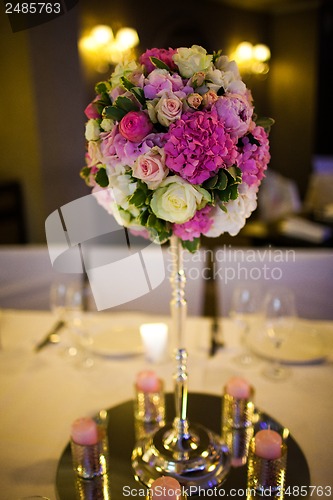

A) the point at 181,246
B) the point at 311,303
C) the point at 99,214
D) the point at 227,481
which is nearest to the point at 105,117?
the point at 181,246

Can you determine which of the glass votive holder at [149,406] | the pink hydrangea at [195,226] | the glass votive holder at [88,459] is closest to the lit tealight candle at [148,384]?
the glass votive holder at [149,406]

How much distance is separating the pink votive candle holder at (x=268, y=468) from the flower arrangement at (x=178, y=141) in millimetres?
455

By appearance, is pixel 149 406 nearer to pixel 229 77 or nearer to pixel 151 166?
pixel 151 166

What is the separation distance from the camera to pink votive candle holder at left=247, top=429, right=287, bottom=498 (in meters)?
0.92

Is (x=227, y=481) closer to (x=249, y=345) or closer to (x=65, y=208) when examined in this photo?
(x=249, y=345)

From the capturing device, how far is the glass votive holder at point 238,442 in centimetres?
101

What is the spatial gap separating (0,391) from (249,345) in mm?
753

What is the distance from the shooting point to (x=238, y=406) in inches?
43.4

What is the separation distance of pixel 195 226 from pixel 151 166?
0.16m

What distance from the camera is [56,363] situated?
140 centimetres

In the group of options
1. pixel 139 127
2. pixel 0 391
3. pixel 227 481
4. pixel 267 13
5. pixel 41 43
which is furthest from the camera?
pixel 267 13

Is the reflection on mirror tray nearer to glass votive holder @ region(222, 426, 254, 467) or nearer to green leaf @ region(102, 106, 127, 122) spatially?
glass votive holder @ region(222, 426, 254, 467)

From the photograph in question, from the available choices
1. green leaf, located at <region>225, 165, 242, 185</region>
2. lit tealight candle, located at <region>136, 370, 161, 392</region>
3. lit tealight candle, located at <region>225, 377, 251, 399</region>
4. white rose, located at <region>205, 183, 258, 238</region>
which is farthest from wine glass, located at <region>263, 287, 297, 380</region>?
green leaf, located at <region>225, 165, 242, 185</region>

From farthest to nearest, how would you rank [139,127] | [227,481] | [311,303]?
[311,303]
[227,481]
[139,127]
